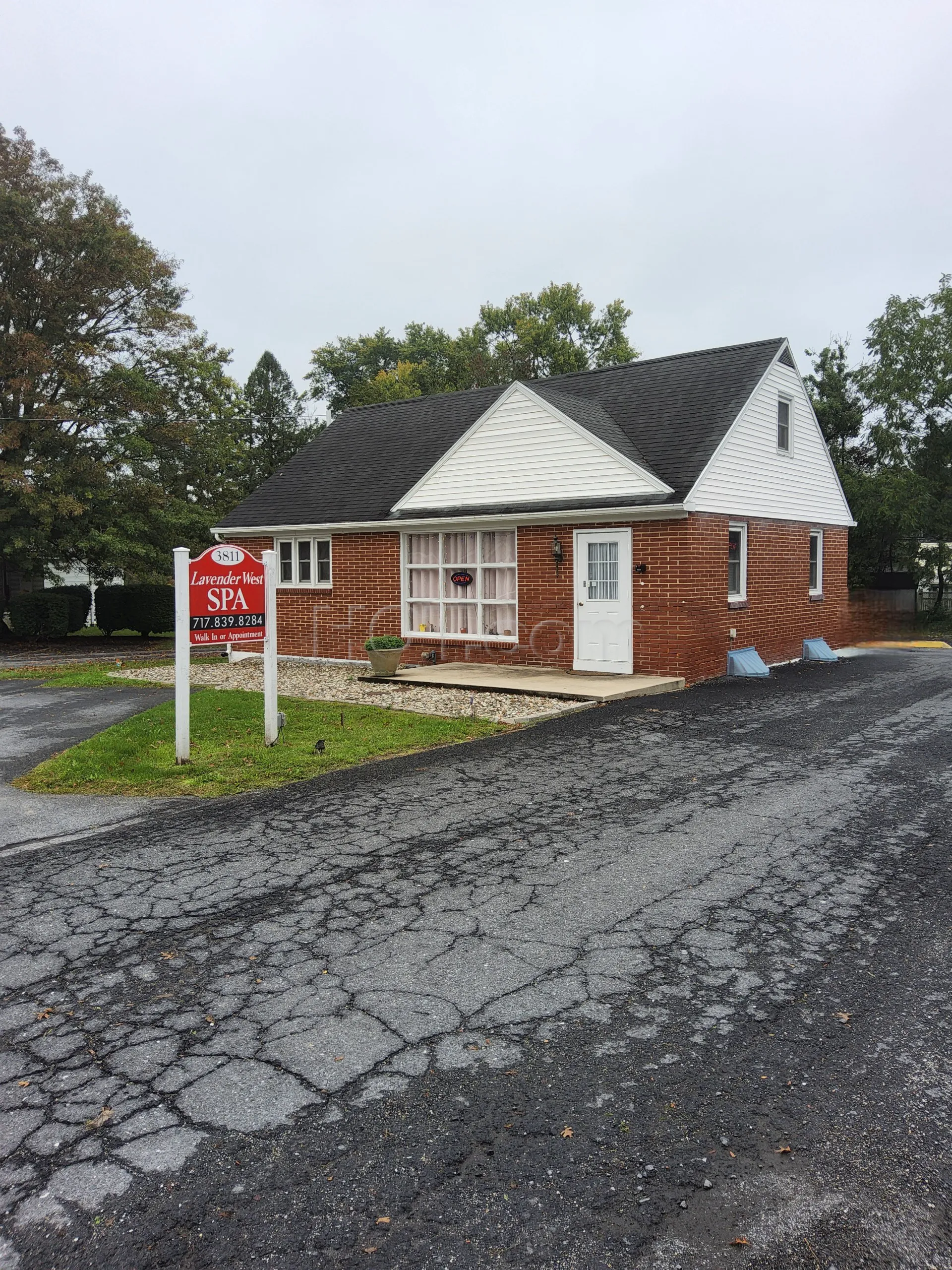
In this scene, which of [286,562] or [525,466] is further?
[286,562]

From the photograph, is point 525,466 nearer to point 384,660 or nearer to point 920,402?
point 384,660

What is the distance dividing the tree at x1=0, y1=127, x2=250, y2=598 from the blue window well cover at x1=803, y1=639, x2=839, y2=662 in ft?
55.6

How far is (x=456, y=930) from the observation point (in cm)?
455

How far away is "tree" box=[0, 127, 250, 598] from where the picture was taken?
75.8 feet

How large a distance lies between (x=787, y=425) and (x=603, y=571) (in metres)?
5.65

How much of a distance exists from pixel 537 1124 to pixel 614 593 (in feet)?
39.1

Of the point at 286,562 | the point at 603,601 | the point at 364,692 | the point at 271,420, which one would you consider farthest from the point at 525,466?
the point at 271,420

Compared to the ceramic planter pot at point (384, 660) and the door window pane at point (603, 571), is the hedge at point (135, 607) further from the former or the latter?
the door window pane at point (603, 571)

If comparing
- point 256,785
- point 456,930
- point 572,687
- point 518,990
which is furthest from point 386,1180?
point 572,687

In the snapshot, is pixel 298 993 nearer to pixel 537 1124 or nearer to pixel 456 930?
pixel 456 930

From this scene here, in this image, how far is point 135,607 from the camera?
87.6 ft

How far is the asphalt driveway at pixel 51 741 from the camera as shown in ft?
21.9

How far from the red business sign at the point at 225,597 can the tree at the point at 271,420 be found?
1407 inches

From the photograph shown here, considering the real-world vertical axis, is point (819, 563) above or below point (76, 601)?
above
